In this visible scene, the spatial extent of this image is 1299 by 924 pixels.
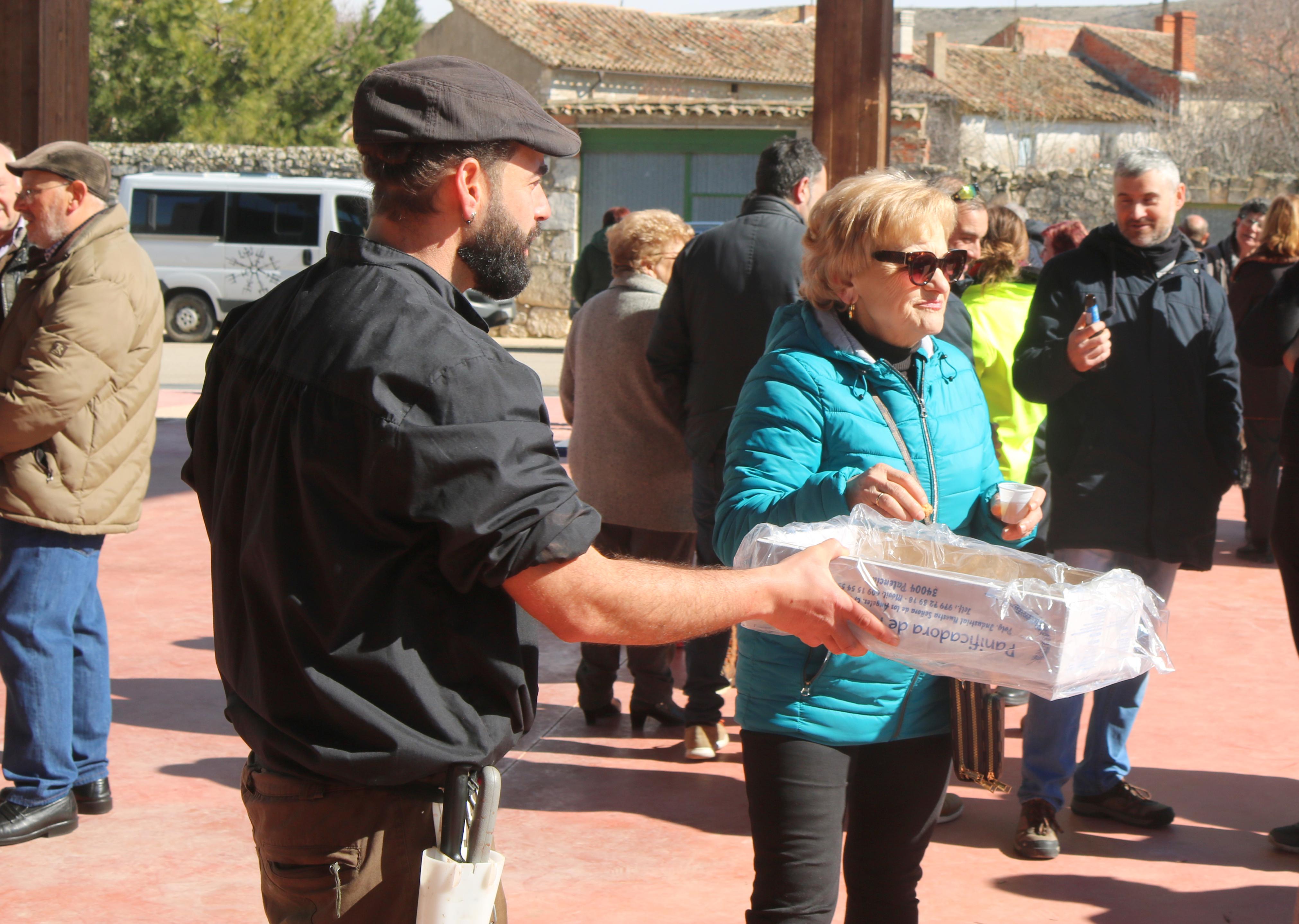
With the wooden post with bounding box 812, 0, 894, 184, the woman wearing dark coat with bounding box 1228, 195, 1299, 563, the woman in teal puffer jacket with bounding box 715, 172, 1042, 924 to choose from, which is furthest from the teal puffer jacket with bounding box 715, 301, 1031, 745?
the woman wearing dark coat with bounding box 1228, 195, 1299, 563

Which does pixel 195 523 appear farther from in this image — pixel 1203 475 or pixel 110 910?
pixel 1203 475

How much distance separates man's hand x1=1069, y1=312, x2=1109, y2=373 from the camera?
369 centimetres

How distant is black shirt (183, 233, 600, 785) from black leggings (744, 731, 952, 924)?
2.69 ft

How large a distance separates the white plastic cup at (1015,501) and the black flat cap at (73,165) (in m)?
2.78

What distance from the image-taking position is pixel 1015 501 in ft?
8.39

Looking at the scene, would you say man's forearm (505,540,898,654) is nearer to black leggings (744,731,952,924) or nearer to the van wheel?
black leggings (744,731,952,924)

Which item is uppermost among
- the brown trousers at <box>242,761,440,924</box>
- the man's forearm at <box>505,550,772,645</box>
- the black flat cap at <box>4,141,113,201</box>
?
the black flat cap at <box>4,141,113,201</box>

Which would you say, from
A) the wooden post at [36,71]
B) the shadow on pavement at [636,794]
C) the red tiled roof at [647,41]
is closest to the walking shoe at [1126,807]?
the shadow on pavement at [636,794]

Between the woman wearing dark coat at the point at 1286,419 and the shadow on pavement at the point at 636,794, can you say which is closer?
the woman wearing dark coat at the point at 1286,419

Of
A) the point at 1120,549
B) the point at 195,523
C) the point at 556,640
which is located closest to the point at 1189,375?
the point at 1120,549

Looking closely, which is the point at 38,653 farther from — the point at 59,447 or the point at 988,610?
the point at 988,610

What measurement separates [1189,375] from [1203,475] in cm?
31

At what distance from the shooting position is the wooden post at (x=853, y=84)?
18.0 feet

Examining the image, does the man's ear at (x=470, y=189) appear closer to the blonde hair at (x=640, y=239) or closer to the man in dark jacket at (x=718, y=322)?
the man in dark jacket at (x=718, y=322)
